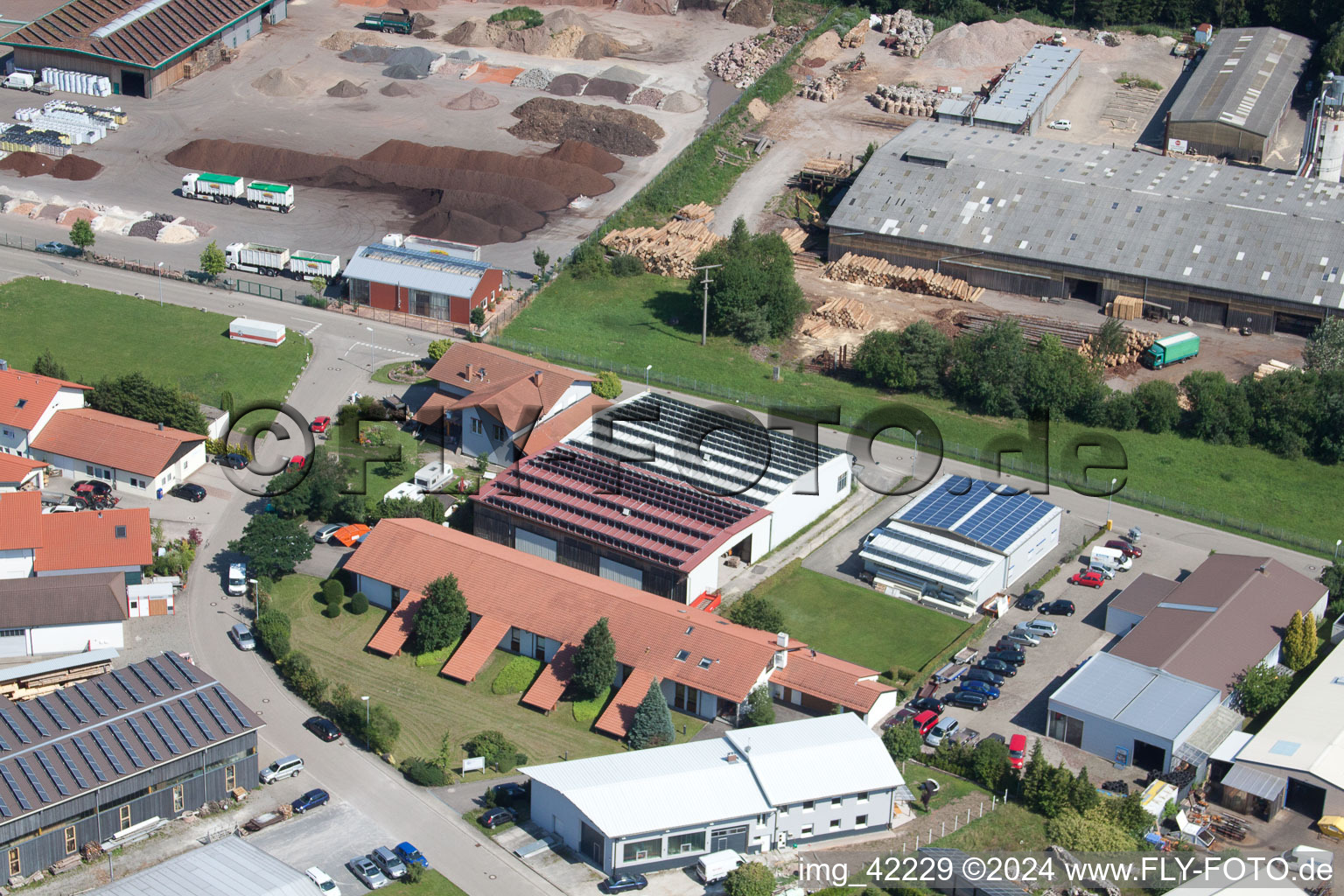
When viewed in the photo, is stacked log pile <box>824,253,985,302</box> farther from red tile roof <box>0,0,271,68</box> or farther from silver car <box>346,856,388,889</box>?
red tile roof <box>0,0,271,68</box>

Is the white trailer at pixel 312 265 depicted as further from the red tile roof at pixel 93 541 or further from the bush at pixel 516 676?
the bush at pixel 516 676

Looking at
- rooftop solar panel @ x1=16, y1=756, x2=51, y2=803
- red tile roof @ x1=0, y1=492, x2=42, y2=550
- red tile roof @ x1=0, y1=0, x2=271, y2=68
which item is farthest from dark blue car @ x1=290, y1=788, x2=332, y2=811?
red tile roof @ x1=0, y1=0, x2=271, y2=68

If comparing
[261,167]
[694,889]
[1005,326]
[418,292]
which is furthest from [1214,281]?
[261,167]

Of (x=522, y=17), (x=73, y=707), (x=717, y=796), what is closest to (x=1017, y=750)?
(x=717, y=796)

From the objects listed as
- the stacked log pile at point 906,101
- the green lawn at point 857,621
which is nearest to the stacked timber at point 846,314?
the green lawn at point 857,621

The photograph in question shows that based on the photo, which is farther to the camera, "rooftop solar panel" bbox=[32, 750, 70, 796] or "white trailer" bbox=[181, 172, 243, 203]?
"white trailer" bbox=[181, 172, 243, 203]
